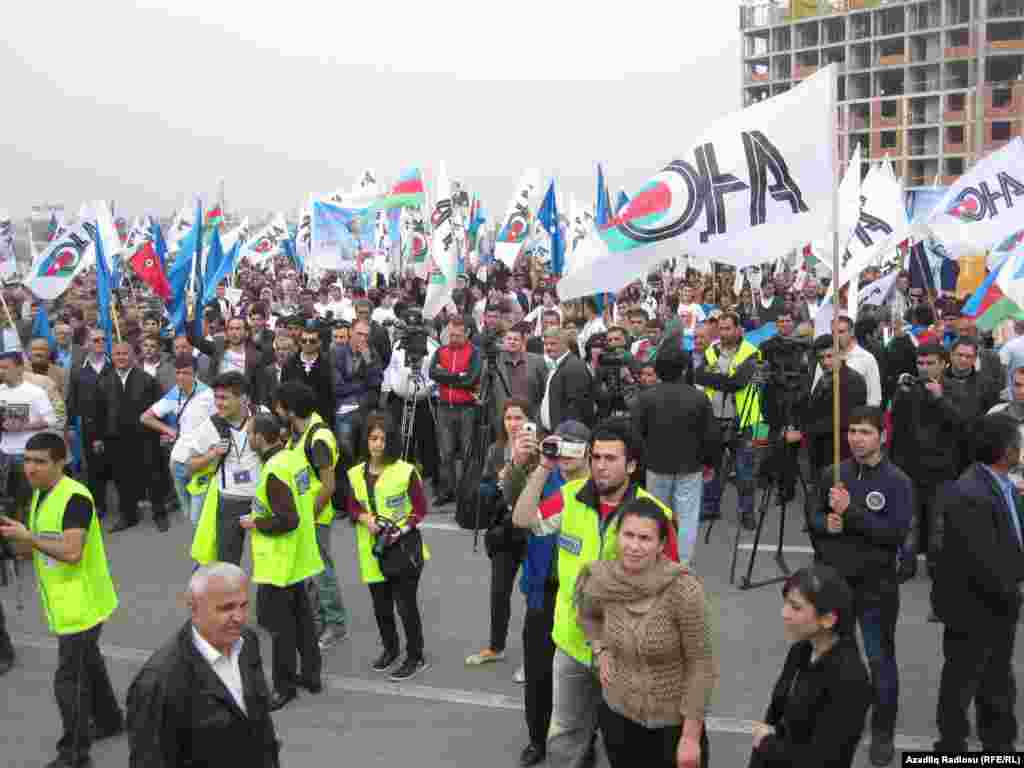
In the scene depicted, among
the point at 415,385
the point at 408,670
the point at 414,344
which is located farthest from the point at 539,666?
the point at 415,385

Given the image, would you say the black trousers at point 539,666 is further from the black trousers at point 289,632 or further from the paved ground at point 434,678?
the black trousers at point 289,632

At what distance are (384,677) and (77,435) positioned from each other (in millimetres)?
6223

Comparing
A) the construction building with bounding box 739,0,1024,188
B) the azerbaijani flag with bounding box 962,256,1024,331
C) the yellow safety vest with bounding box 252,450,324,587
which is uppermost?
the construction building with bounding box 739,0,1024,188

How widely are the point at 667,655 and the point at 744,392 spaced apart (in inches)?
236

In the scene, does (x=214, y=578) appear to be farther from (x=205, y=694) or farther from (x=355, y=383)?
(x=355, y=383)

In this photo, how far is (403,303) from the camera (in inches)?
620

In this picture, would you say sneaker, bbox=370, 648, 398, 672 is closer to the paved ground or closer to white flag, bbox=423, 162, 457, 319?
the paved ground

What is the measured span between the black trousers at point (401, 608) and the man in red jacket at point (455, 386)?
3.53 meters

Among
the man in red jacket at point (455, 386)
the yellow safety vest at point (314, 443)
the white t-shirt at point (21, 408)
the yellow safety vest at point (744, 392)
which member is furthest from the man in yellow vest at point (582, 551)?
the white t-shirt at point (21, 408)

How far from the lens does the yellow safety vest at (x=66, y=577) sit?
532cm

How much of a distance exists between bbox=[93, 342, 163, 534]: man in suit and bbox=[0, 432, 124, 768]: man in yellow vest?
16.0 ft

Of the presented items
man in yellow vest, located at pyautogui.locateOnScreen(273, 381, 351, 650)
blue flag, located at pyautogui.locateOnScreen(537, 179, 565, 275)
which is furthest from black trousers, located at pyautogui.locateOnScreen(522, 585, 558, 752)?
blue flag, located at pyautogui.locateOnScreen(537, 179, 565, 275)

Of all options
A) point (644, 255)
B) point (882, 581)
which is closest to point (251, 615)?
point (644, 255)

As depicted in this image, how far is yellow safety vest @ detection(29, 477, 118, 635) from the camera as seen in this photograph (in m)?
5.32
